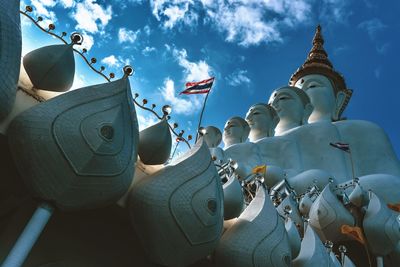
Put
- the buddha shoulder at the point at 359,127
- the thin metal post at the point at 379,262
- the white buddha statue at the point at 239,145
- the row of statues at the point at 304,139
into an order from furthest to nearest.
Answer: the buddha shoulder at the point at 359,127 → the row of statues at the point at 304,139 → the white buddha statue at the point at 239,145 → the thin metal post at the point at 379,262

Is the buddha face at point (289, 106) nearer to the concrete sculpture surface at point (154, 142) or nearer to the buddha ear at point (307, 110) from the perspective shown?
the buddha ear at point (307, 110)

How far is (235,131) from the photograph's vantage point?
1886 cm

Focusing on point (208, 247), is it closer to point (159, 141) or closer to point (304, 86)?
point (159, 141)

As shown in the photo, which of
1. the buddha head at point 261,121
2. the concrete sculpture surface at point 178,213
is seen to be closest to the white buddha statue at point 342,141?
the buddha head at point 261,121

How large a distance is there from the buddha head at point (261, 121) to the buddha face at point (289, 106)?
3.82 feet

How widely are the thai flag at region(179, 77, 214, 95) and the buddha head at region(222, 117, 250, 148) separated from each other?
436 inches

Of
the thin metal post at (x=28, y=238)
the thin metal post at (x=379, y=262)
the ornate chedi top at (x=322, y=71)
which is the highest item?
the ornate chedi top at (x=322, y=71)

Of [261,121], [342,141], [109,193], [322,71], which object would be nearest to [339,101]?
[322,71]

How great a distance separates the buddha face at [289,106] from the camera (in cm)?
2131

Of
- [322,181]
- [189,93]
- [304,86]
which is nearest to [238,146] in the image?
[322,181]

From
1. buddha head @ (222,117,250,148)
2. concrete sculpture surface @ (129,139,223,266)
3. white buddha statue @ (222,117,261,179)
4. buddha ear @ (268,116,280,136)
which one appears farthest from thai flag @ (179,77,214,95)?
buddha ear @ (268,116,280,136)

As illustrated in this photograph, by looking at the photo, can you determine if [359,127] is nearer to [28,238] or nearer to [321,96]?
[321,96]

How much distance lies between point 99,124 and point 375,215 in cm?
915

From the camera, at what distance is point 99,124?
5.25 metres
